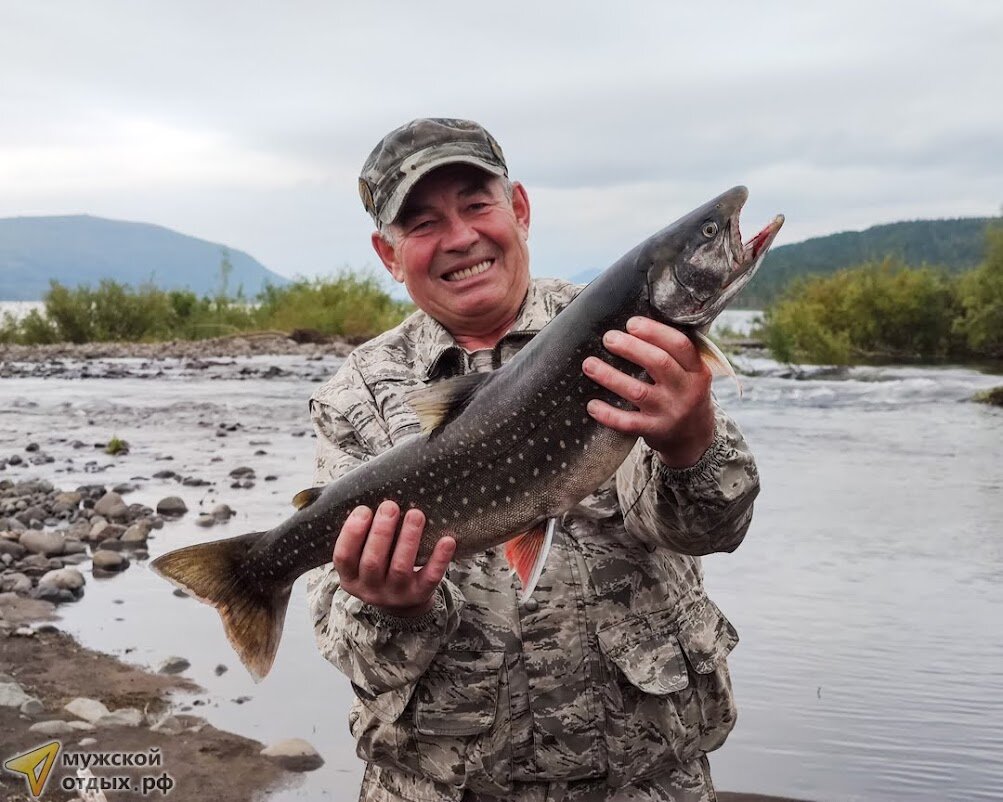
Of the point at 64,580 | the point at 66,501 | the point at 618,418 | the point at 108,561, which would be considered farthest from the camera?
the point at 66,501

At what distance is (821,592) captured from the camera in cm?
872

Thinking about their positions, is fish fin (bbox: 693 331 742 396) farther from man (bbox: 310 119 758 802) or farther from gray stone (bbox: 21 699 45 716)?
gray stone (bbox: 21 699 45 716)

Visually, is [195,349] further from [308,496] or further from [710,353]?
[710,353]

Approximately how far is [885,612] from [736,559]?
173 cm

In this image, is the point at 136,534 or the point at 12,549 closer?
the point at 12,549

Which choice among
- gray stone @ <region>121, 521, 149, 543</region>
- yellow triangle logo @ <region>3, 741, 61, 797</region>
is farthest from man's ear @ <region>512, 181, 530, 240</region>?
gray stone @ <region>121, 521, 149, 543</region>

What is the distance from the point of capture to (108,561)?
9.09m

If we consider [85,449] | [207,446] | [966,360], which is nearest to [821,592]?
[207,446]

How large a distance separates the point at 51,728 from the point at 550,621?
357cm

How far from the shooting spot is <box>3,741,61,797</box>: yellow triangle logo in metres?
4.89

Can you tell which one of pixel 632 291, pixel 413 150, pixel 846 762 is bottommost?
pixel 846 762

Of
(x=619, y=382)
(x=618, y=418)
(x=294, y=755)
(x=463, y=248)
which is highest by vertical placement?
(x=463, y=248)

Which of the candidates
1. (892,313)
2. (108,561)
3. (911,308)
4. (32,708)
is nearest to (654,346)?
(32,708)

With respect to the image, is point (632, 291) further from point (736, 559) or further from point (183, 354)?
point (183, 354)
